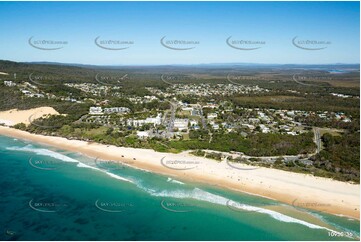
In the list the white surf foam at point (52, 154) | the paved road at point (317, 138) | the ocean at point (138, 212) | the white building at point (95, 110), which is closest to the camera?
the ocean at point (138, 212)

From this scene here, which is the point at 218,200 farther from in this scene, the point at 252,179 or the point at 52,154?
the point at 52,154

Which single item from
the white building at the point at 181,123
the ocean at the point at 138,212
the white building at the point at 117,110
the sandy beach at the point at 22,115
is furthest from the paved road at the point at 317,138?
the sandy beach at the point at 22,115

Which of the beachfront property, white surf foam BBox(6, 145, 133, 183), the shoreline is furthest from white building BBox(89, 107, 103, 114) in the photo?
the shoreline

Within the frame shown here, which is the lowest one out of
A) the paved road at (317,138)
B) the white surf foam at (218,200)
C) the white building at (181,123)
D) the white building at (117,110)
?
the white surf foam at (218,200)

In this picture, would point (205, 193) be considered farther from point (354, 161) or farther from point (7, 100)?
point (7, 100)

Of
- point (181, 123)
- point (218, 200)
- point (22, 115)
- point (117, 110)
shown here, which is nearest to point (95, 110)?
point (117, 110)

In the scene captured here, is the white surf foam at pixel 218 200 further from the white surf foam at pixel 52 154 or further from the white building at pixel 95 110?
the white building at pixel 95 110

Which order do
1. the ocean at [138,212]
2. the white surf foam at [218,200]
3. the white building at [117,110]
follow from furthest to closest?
the white building at [117,110] < the white surf foam at [218,200] < the ocean at [138,212]
